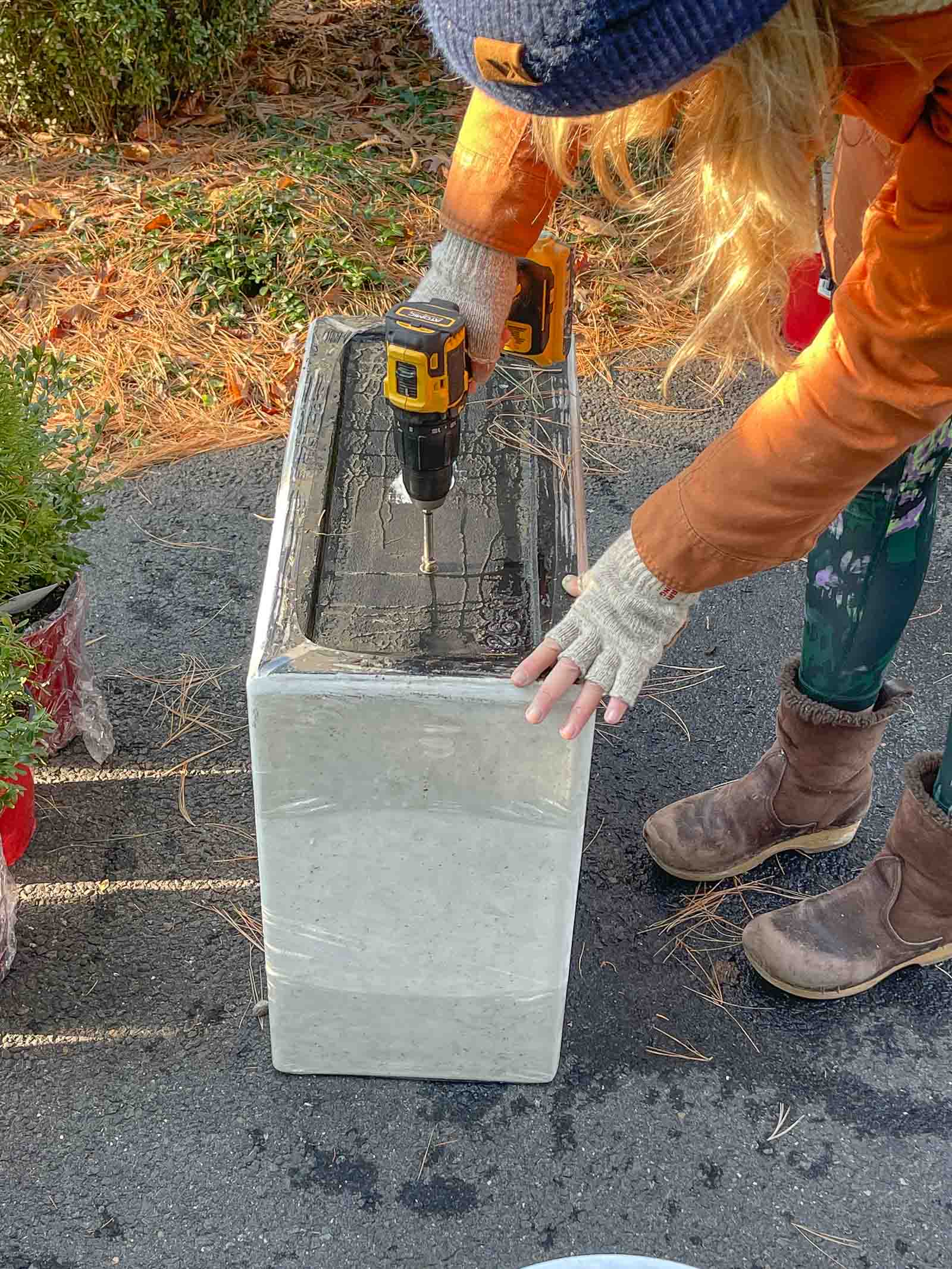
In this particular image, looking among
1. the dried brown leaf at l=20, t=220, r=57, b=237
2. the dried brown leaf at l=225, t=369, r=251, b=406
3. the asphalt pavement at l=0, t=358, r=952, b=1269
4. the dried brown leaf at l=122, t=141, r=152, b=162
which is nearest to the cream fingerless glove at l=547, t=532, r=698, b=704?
the asphalt pavement at l=0, t=358, r=952, b=1269

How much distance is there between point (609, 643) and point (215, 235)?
104 inches

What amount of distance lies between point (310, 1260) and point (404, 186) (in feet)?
10.5

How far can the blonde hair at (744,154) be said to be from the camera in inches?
38.8

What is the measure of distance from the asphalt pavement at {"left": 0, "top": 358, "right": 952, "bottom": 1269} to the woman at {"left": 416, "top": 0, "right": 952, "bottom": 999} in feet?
0.47

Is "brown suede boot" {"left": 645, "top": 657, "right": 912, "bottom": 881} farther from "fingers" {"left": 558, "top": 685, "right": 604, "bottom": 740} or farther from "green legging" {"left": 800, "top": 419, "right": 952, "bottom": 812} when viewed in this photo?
"fingers" {"left": 558, "top": 685, "right": 604, "bottom": 740}

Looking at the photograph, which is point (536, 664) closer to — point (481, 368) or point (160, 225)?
point (481, 368)

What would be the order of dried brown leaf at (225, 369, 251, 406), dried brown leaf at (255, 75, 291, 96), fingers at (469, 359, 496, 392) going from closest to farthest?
1. fingers at (469, 359, 496, 392)
2. dried brown leaf at (225, 369, 251, 406)
3. dried brown leaf at (255, 75, 291, 96)

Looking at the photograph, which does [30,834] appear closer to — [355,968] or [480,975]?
[355,968]

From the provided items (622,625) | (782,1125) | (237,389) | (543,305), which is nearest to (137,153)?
(237,389)

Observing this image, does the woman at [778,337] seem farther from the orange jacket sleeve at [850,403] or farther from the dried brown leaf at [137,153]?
the dried brown leaf at [137,153]

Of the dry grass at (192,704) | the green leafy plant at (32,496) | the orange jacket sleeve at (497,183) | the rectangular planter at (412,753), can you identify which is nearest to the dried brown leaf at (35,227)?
the green leafy plant at (32,496)

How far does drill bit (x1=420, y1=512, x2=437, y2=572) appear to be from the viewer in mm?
1553

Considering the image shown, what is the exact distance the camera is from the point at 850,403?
1178mm

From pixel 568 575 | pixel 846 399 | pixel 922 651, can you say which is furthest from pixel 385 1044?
pixel 922 651
